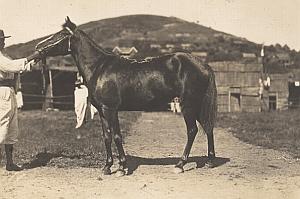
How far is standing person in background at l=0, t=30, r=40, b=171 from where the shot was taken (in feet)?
19.6

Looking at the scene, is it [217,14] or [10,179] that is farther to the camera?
[217,14]

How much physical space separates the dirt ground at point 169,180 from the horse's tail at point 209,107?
2.05 feet

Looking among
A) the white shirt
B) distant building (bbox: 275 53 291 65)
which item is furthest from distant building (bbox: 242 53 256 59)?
the white shirt

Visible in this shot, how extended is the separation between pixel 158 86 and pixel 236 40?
31320 millimetres

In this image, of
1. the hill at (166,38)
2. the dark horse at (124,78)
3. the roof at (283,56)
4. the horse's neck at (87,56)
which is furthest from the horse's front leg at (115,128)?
the roof at (283,56)

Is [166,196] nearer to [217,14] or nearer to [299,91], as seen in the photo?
[217,14]

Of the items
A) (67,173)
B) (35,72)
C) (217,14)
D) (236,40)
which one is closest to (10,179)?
(67,173)

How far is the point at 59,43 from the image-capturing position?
19.7 feet

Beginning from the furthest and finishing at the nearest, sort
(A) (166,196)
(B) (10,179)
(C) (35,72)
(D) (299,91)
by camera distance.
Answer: (D) (299,91) → (C) (35,72) → (B) (10,179) → (A) (166,196)

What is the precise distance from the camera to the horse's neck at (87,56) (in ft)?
20.0

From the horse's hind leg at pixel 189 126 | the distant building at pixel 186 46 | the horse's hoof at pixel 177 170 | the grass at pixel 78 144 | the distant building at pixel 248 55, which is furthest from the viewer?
the distant building at pixel 248 55

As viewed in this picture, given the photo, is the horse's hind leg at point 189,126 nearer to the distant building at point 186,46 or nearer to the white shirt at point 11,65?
the white shirt at point 11,65

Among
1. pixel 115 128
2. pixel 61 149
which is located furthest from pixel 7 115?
pixel 61 149

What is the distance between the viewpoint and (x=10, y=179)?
5.84 metres
